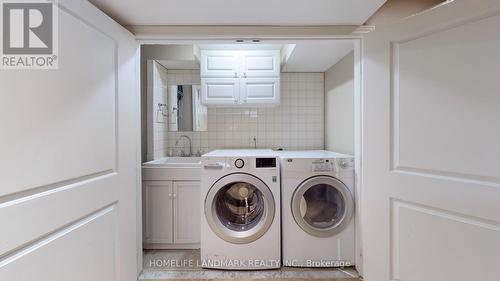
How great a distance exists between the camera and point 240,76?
102 inches

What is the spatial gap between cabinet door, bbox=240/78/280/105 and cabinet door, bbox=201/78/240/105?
0.28 ft

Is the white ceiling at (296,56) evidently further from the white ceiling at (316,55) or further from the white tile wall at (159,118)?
the white tile wall at (159,118)

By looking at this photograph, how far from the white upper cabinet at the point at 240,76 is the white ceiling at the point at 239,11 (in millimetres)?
871

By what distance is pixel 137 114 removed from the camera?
178cm

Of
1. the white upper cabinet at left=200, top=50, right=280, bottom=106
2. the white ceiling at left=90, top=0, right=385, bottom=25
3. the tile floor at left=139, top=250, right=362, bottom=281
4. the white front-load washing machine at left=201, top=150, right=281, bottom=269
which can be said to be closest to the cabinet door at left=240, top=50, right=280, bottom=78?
the white upper cabinet at left=200, top=50, right=280, bottom=106

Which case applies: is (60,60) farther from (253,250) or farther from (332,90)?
(332,90)

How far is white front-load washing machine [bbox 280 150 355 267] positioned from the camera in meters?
1.95

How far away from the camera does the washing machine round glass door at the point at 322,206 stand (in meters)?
1.95

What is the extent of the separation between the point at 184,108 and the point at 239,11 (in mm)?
1610

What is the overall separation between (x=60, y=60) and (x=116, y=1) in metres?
0.58

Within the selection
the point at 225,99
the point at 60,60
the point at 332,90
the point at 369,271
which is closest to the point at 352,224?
the point at 369,271

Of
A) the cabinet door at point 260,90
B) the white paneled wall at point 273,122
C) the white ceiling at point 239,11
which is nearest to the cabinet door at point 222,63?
the cabinet door at point 260,90

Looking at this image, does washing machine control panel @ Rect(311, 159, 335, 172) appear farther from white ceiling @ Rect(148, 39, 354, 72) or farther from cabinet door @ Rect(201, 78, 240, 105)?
cabinet door @ Rect(201, 78, 240, 105)

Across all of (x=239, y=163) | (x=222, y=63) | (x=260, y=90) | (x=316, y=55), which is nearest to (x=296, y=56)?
(x=316, y=55)
